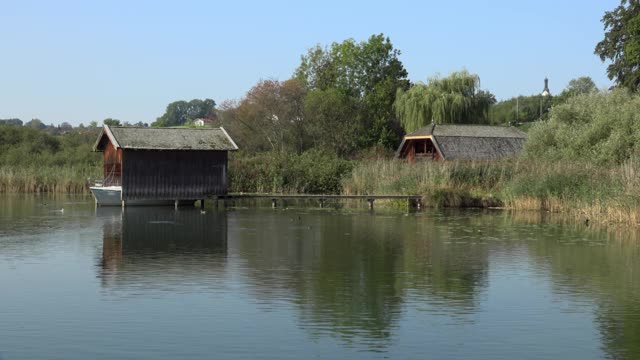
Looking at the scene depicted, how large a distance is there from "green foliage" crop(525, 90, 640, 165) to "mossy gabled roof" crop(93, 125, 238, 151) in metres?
19.6

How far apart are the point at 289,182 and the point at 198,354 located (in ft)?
160

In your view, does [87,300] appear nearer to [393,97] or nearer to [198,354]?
[198,354]

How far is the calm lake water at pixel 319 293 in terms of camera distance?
15672mm

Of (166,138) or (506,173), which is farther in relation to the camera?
(166,138)

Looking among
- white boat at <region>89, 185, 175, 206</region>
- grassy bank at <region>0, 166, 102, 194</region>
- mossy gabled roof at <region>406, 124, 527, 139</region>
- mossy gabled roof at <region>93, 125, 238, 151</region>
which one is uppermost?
mossy gabled roof at <region>406, 124, 527, 139</region>

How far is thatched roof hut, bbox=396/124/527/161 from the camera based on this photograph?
70625 millimetres

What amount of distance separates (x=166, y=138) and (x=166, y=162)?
56.2 inches

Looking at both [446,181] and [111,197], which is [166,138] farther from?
[446,181]

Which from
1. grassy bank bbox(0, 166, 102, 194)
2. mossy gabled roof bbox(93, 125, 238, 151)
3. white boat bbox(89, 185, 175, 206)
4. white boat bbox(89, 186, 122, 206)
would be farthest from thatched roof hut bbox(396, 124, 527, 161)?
white boat bbox(89, 186, 122, 206)

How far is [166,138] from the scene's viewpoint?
179 feet

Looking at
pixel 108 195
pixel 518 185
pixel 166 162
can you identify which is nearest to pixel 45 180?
pixel 108 195

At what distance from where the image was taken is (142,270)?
25.1 metres

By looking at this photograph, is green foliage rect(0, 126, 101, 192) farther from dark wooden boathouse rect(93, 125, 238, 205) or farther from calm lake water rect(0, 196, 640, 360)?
calm lake water rect(0, 196, 640, 360)

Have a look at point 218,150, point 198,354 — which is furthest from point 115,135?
point 198,354
